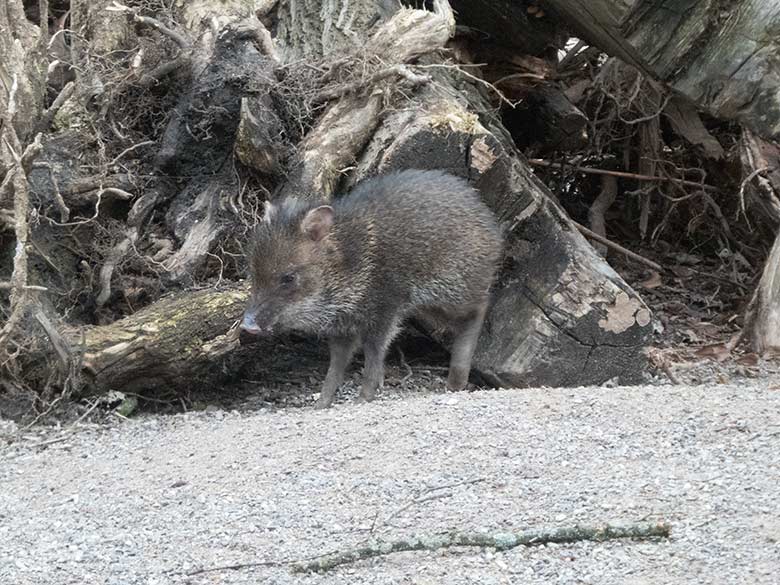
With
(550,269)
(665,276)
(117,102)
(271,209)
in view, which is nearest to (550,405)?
(550,269)

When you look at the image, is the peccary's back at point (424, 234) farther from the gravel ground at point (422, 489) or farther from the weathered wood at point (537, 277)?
the gravel ground at point (422, 489)

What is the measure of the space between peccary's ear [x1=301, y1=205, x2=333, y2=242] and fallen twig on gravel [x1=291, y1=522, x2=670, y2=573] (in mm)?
2762

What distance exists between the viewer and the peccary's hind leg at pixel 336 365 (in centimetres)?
634

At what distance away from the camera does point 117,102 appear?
6902 mm

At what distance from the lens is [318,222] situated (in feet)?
20.0

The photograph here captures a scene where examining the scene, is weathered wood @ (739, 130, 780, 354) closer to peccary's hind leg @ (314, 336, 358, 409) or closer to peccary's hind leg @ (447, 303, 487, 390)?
peccary's hind leg @ (447, 303, 487, 390)

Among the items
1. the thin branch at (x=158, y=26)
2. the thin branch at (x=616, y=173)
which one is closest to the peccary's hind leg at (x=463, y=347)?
the thin branch at (x=158, y=26)

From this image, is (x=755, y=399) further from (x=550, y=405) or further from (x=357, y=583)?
(x=357, y=583)

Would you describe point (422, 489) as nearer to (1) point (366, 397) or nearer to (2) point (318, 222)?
(1) point (366, 397)

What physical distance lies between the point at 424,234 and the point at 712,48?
1.94 meters

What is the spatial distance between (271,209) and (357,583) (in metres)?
3.14

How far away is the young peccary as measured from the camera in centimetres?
612

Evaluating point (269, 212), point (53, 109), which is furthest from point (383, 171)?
point (53, 109)

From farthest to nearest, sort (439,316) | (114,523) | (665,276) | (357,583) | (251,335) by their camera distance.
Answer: (665,276) → (439,316) → (251,335) → (114,523) → (357,583)
